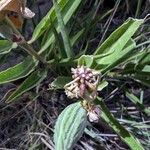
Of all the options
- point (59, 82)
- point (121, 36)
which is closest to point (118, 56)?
point (121, 36)

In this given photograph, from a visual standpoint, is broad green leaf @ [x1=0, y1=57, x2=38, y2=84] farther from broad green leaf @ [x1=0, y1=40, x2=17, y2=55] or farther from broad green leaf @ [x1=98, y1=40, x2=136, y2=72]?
broad green leaf @ [x1=98, y1=40, x2=136, y2=72]

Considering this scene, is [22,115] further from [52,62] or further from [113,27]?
[113,27]

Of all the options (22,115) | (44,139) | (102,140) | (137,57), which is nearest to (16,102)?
(22,115)

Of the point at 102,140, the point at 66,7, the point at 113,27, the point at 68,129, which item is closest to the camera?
the point at 68,129

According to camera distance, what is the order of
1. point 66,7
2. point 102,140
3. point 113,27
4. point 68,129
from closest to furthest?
1. point 68,129
2. point 66,7
3. point 102,140
4. point 113,27

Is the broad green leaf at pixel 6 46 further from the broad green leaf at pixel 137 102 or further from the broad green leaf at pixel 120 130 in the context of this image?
the broad green leaf at pixel 137 102

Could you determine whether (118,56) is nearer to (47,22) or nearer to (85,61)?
(85,61)
